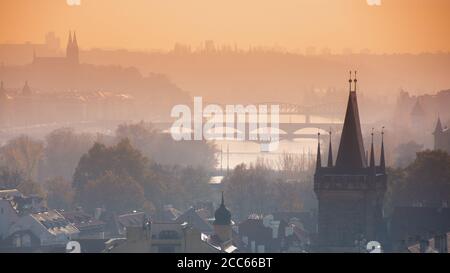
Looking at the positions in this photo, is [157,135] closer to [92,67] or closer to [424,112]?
[424,112]

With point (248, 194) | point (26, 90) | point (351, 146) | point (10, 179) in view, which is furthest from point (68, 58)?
point (351, 146)

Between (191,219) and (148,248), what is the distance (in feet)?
76.8

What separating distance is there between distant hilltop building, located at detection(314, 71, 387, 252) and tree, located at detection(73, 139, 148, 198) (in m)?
37.1

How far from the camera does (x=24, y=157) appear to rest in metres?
127

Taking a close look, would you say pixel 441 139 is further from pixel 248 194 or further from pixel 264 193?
pixel 248 194

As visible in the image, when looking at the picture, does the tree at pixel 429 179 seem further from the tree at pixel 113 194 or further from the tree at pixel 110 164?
the tree at pixel 110 164

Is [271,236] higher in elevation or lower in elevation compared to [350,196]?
lower

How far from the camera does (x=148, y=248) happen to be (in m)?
56.4

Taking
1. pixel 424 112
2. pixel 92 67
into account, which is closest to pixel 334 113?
pixel 424 112

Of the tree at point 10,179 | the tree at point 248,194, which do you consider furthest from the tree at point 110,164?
the tree at point 248,194

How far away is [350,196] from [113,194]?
32.3 m

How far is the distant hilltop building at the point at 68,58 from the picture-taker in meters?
171

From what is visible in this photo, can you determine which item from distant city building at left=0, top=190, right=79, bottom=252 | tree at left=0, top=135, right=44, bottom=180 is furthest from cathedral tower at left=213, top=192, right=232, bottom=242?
tree at left=0, top=135, right=44, bottom=180
